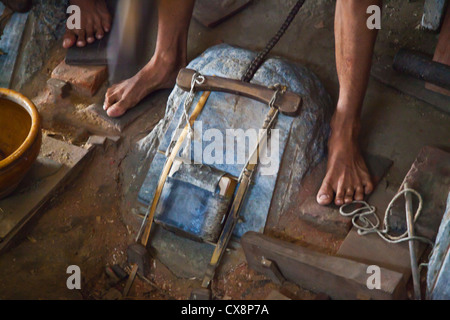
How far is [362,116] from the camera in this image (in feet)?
9.41

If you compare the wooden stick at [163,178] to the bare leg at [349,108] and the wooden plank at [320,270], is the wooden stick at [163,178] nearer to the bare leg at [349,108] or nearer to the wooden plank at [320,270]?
the wooden plank at [320,270]

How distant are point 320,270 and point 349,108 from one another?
913 mm

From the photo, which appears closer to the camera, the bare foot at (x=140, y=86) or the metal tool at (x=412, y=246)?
the metal tool at (x=412, y=246)

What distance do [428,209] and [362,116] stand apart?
737 mm

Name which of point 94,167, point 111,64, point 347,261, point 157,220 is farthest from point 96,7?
point 347,261

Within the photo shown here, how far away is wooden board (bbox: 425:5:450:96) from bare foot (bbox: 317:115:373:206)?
602 millimetres

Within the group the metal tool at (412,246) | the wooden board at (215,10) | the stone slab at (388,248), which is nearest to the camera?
the metal tool at (412,246)

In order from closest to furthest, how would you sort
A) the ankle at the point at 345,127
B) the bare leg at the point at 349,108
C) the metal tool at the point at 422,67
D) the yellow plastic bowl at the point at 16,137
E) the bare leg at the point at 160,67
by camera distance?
the yellow plastic bowl at the point at 16,137 → the bare leg at the point at 349,108 → the ankle at the point at 345,127 → the metal tool at the point at 422,67 → the bare leg at the point at 160,67

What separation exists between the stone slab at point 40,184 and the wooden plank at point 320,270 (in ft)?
3.59

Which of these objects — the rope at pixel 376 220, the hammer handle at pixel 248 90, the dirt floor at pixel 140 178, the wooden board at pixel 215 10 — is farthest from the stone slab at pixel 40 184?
the rope at pixel 376 220

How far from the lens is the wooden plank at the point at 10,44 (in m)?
3.33

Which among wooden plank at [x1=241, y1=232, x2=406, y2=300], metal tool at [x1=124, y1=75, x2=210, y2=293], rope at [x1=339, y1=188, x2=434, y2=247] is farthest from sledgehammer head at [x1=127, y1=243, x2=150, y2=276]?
rope at [x1=339, y1=188, x2=434, y2=247]

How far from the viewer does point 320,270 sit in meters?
2.08

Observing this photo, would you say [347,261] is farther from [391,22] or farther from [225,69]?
[391,22]
